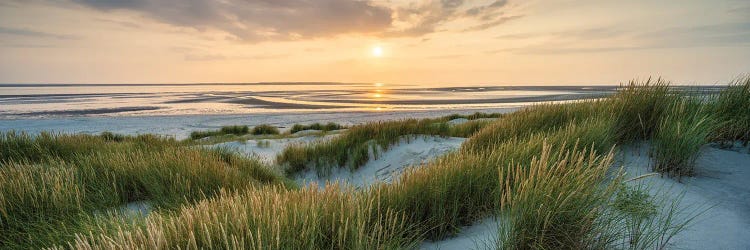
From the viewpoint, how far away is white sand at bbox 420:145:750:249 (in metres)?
2.38

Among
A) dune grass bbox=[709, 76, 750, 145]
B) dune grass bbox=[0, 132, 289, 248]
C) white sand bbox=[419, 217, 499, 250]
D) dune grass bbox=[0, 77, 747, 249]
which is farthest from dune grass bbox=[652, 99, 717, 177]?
dune grass bbox=[0, 132, 289, 248]

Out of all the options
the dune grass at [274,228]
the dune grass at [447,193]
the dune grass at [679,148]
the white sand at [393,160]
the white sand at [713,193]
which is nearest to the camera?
the dune grass at [274,228]

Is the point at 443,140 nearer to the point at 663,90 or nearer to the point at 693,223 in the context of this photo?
the point at 663,90

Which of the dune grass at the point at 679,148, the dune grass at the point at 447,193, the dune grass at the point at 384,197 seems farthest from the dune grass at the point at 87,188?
the dune grass at the point at 679,148

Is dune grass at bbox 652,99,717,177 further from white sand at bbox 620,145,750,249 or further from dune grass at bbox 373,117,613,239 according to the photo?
dune grass at bbox 373,117,613,239

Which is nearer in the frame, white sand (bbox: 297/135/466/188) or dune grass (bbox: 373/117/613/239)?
dune grass (bbox: 373/117/613/239)

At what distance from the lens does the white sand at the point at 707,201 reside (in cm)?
238

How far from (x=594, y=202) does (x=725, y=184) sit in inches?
74.1

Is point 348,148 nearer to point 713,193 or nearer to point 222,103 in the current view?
point 713,193

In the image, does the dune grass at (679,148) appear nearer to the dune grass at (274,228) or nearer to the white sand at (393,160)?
the dune grass at (274,228)

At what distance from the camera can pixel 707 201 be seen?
285 cm

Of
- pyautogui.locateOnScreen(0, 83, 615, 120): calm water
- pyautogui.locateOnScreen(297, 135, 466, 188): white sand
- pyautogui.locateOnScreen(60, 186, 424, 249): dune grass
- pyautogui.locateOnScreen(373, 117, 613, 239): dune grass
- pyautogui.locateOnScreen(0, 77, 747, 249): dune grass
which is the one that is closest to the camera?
pyautogui.locateOnScreen(60, 186, 424, 249): dune grass

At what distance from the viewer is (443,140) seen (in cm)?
845

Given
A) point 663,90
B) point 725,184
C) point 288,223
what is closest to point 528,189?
point 288,223
